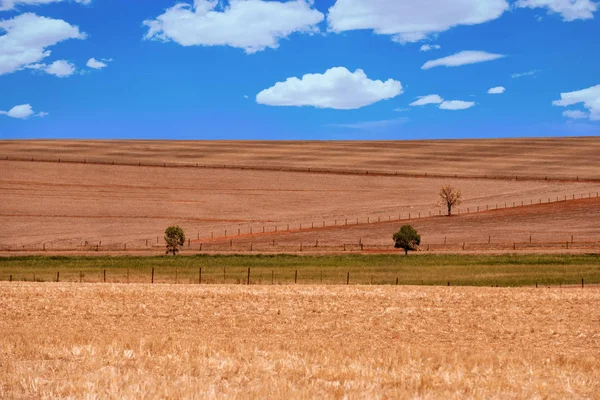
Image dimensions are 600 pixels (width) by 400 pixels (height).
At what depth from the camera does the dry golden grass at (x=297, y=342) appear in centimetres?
1241

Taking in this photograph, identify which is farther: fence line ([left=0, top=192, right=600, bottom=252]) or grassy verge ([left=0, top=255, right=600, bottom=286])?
fence line ([left=0, top=192, right=600, bottom=252])

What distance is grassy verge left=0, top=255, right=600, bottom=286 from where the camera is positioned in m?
42.9

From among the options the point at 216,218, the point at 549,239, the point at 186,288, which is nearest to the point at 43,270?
the point at 186,288

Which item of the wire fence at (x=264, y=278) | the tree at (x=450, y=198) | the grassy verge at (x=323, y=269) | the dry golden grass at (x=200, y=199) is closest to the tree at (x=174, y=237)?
the grassy verge at (x=323, y=269)

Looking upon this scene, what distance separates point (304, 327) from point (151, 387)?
1262 cm

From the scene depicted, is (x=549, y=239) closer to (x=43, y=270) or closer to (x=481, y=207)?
(x=481, y=207)

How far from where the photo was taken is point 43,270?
1971 inches

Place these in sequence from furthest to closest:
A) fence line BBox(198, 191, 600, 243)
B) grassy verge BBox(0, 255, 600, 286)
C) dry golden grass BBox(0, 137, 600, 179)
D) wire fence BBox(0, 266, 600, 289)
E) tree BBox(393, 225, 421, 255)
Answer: dry golden grass BBox(0, 137, 600, 179), fence line BBox(198, 191, 600, 243), tree BBox(393, 225, 421, 255), grassy verge BBox(0, 255, 600, 286), wire fence BBox(0, 266, 600, 289)

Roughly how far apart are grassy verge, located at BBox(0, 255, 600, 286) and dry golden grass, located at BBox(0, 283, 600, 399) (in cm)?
864

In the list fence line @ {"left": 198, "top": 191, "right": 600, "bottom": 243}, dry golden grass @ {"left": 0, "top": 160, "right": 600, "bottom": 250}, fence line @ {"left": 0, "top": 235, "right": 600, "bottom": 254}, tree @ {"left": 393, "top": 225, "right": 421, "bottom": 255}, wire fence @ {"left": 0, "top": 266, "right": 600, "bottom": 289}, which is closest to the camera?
wire fence @ {"left": 0, "top": 266, "right": 600, "bottom": 289}

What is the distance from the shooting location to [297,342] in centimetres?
1909

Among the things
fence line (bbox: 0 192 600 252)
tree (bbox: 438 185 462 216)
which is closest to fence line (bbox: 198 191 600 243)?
fence line (bbox: 0 192 600 252)

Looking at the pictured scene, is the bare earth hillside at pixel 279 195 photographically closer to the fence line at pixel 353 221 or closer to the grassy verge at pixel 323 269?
the fence line at pixel 353 221

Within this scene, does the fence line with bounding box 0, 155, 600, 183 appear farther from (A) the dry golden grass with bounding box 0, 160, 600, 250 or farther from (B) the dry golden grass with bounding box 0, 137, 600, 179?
(A) the dry golden grass with bounding box 0, 160, 600, 250
